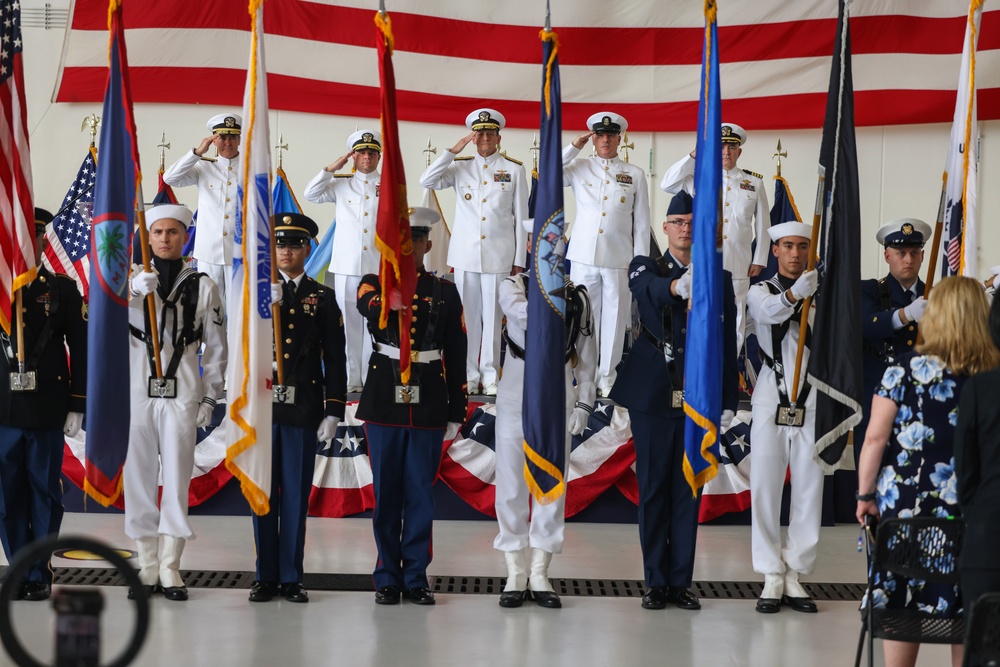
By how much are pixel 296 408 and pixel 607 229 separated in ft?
10.4

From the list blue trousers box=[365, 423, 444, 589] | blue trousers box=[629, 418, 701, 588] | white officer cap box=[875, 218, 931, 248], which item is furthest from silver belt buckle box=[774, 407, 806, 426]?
blue trousers box=[365, 423, 444, 589]

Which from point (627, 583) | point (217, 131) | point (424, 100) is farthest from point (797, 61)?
point (627, 583)

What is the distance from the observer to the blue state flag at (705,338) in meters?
4.71

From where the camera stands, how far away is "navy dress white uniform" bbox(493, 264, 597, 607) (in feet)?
16.6

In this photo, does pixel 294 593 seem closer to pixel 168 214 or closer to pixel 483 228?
pixel 168 214

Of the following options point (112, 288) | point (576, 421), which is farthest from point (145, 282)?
point (576, 421)

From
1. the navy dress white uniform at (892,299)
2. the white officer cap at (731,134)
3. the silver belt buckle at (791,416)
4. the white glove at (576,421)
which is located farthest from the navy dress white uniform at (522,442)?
the white officer cap at (731,134)

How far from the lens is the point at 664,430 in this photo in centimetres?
507

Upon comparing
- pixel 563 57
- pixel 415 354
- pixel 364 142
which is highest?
pixel 563 57

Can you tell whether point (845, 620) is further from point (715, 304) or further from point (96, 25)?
point (96, 25)

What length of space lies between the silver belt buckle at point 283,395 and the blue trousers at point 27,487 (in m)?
0.97

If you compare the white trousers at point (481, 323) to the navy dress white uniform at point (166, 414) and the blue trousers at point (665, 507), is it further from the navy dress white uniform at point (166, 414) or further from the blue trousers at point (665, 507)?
the navy dress white uniform at point (166, 414)

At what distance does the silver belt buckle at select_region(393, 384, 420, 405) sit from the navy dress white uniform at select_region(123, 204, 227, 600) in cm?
81

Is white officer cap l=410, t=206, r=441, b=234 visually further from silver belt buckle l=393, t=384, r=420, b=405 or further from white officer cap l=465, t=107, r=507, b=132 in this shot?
white officer cap l=465, t=107, r=507, b=132
